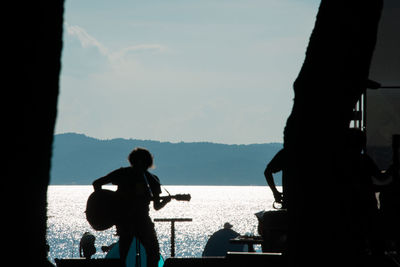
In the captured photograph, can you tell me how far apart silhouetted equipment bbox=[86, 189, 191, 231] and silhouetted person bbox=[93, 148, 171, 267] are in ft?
0.26

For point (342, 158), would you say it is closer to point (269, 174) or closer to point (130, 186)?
point (269, 174)

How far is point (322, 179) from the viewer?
4.98 meters

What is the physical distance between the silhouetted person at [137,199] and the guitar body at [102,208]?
9 cm

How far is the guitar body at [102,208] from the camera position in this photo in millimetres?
8008

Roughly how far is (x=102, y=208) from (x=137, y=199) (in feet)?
1.71

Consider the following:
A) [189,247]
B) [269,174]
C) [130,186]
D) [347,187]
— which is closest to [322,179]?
[347,187]

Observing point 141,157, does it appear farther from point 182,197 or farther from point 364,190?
point 364,190

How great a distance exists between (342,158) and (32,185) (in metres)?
2.51

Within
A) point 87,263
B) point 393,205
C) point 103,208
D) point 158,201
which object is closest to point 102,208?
point 103,208

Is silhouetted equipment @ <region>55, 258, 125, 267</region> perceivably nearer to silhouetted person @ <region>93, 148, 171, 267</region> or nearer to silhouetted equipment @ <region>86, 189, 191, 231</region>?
silhouetted person @ <region>93, 148, 171, 267</region>

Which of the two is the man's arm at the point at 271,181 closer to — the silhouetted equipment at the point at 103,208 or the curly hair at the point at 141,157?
the silhouetted equipment at the point at 103,208

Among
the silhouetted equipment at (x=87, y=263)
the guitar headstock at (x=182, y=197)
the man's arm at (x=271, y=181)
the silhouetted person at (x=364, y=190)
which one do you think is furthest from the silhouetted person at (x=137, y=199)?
the silhouetted person at (x=364, y=190)

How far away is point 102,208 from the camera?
8102 millimetres

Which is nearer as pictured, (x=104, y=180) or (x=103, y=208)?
(x=104, y=180)
